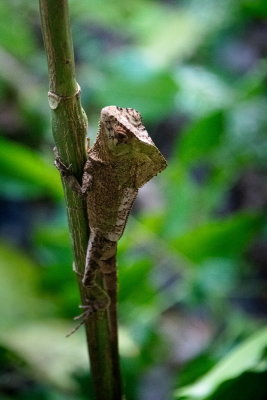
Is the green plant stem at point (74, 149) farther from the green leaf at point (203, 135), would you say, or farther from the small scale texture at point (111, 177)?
the green leaf at point (203, 135)

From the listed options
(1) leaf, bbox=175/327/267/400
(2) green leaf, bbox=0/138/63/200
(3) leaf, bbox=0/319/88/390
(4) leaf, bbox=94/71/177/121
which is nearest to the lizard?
(1) leaf, bbox=175/327/267/400

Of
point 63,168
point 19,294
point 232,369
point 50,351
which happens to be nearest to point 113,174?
point 63,168

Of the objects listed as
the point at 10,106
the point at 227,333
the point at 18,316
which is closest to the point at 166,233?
the point at 227,333

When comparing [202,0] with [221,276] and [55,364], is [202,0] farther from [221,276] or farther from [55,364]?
[55,364]

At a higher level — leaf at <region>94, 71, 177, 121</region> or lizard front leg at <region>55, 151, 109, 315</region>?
leaf at <region>94, 71, 177, 121</region>

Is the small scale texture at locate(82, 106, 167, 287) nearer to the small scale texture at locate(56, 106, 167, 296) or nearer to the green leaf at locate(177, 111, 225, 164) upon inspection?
the small scale texture at locate(56, 106, 167, 296)

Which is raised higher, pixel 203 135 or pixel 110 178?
pixel 203 135

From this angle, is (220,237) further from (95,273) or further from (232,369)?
(95,273)
